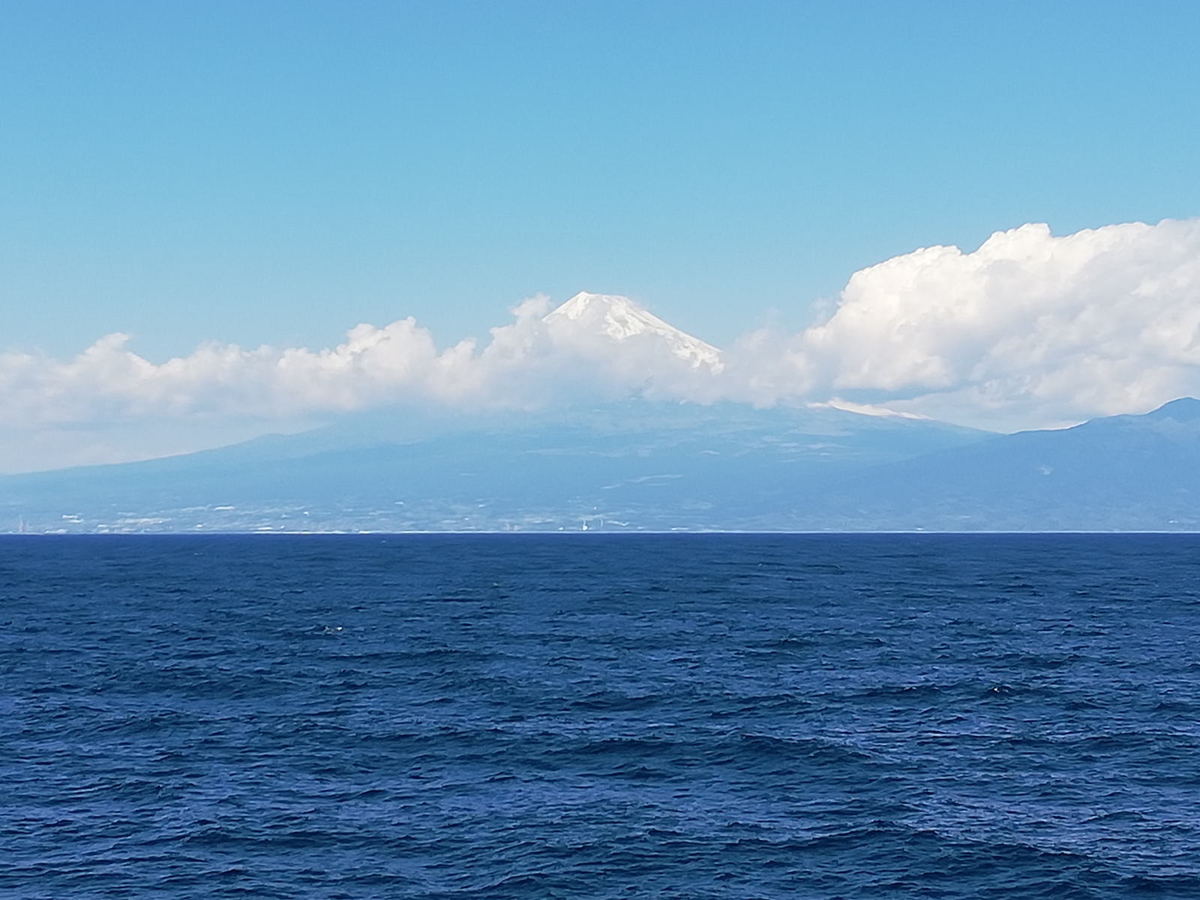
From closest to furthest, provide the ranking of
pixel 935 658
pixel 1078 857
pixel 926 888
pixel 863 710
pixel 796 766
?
pixel 926 888, pixel 1078 857, pixel 796 766, pixel 863 710, pixel 935 658

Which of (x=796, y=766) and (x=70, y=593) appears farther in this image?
(x=70, y=593)

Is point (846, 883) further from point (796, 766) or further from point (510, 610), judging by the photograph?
point (510, 610)

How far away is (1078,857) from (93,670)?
77618 millimetres

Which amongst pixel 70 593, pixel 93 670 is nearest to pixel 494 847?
pixel 93 670

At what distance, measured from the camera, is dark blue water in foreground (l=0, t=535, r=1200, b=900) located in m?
48.5

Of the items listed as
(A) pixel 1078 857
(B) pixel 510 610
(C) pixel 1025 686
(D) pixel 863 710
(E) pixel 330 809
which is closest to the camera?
(A) pixel 1078 857

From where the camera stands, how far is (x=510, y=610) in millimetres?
147500

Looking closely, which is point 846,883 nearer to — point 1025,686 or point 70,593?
point 1025,686

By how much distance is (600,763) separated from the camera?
2566 inches

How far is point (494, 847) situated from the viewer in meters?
51.3

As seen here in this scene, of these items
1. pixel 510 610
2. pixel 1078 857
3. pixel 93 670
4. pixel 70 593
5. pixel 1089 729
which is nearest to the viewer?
pixel 1078 857

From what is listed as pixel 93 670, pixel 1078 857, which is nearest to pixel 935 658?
pixel 1078 857

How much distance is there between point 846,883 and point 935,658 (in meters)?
58.5

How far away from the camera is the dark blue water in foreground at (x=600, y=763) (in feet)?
159
